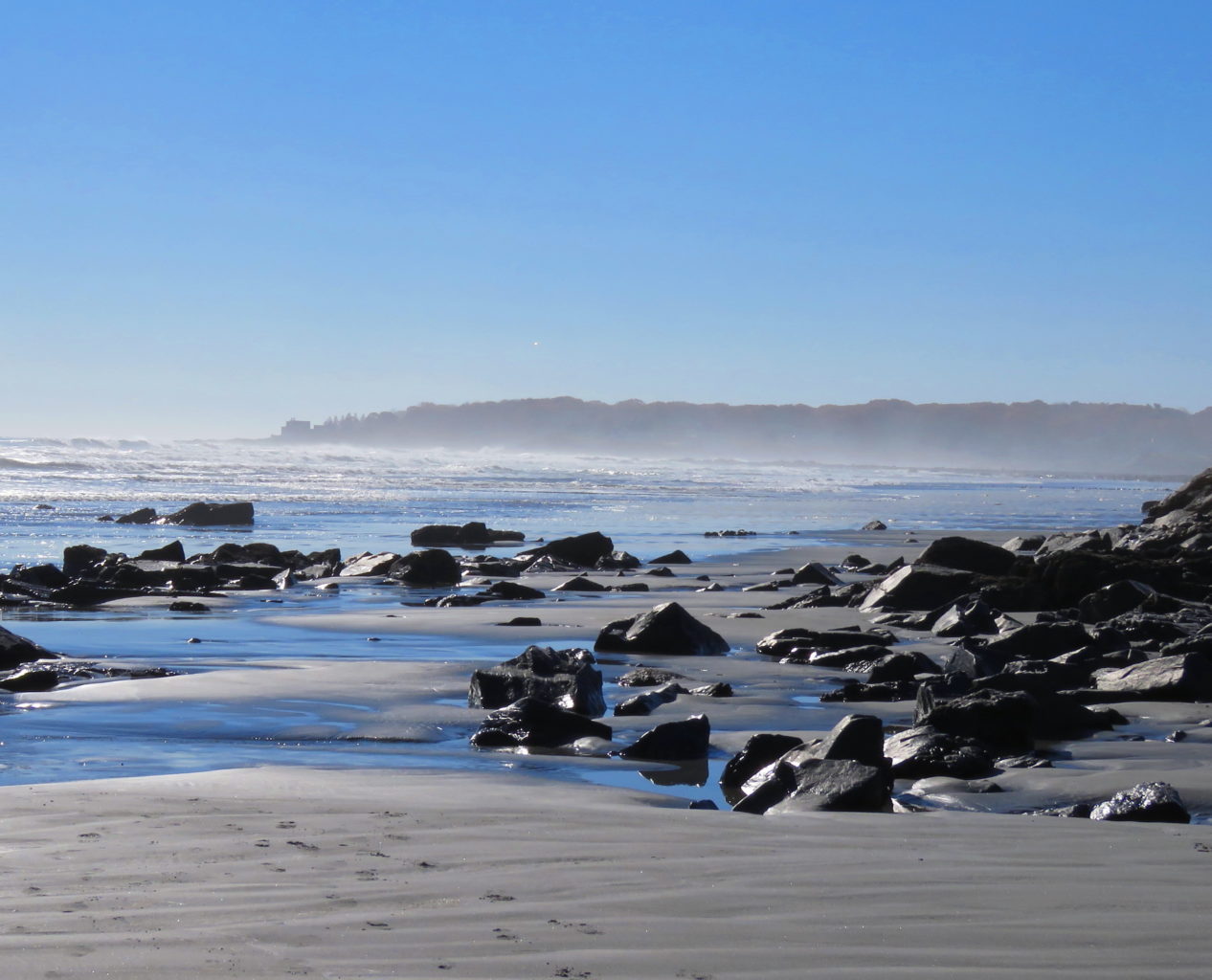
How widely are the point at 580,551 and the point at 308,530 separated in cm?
892

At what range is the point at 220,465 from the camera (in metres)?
63.7

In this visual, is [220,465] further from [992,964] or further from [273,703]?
[992,964]

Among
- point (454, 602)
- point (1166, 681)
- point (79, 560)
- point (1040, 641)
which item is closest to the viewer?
point (1166, 681)

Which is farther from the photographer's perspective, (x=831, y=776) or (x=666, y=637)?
(x=666, y=637)

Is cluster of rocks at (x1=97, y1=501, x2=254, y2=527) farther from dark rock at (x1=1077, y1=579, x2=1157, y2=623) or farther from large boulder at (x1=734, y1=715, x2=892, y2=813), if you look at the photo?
large boulder at (x1=734, y1=715, x2=892, y2=813)

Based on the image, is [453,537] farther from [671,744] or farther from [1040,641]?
[671,744]

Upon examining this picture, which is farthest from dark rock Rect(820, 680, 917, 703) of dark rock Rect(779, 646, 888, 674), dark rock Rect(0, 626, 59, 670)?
dark rock Rect(0, 626, 59, 670)

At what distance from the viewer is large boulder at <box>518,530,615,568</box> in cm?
1952

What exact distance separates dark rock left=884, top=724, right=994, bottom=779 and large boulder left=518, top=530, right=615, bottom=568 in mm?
13964

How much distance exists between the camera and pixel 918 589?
12.6 meters

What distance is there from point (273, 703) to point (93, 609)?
6079 mm

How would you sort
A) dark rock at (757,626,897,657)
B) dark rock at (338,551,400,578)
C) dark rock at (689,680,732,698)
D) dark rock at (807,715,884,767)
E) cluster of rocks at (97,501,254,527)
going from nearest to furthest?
1. dark rock at (807,715,884,767)
2. dark rock at (689,680,732,698)
3. dark rock at (757,626,897,657)
4. dark rock at (338,551,400,578)
5. cluster of rocks at (97,501,254,527)

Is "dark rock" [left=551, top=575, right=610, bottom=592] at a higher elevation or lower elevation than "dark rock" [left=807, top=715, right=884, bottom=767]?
lower

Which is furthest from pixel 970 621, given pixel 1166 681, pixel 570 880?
pixel 570 880
